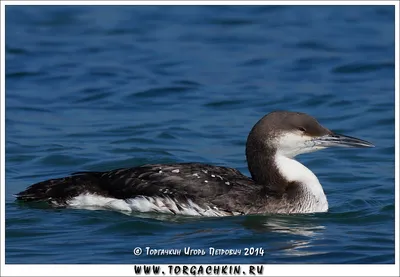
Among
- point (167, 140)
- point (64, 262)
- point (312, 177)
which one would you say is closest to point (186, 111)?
point (167, 140)

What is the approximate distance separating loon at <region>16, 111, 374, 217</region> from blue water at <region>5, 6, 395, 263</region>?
12cm

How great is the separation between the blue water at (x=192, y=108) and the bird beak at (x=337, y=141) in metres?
0.63

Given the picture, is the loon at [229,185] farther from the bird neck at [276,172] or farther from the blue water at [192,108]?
the blue water at [192,108]

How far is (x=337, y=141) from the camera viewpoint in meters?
11.2

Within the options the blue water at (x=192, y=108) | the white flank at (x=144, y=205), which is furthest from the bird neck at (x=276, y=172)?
the white flank at (x=144, y=205)

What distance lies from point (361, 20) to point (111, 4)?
5098 millimetres

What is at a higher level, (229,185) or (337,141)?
(337,141)

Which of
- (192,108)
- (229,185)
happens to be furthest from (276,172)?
(192,108)

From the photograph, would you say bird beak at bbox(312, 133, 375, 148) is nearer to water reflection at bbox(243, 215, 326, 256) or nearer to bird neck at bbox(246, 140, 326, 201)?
bird neck at bbox(246, 140, 326, 201)

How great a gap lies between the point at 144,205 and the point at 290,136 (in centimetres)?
143

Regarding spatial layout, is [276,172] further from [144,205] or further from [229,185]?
[144,205]

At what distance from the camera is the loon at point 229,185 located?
10922 mm

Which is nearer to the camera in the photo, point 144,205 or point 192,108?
point 144,205

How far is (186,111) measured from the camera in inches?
636
